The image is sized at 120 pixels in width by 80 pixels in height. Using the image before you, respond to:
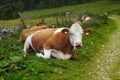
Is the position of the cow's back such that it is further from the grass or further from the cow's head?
the cow's head

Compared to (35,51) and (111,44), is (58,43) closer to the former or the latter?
(35,51)

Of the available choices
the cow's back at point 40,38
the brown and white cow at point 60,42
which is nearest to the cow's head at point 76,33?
the brown and white cow at point 60,42

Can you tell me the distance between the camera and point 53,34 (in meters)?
15.3

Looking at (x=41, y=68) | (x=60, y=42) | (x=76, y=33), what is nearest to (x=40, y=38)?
(x=60, y=42)

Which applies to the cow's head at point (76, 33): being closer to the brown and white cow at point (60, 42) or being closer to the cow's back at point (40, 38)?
the brown and white cow at point (60, 42)

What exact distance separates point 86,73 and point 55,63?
1.22m

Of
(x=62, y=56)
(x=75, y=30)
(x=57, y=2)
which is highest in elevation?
(x=75, y=30)

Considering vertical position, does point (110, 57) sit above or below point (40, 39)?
below

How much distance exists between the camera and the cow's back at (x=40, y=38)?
15.4 metres

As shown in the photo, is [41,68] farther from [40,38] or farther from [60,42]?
[40,38]

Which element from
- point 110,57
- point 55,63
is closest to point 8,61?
point 55,63

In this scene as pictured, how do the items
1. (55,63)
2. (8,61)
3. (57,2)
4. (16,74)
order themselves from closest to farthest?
(16,74)
(8,61)
(55,63)
(57,2)

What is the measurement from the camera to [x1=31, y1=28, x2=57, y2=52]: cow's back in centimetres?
1537

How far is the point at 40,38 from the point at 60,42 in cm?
106
